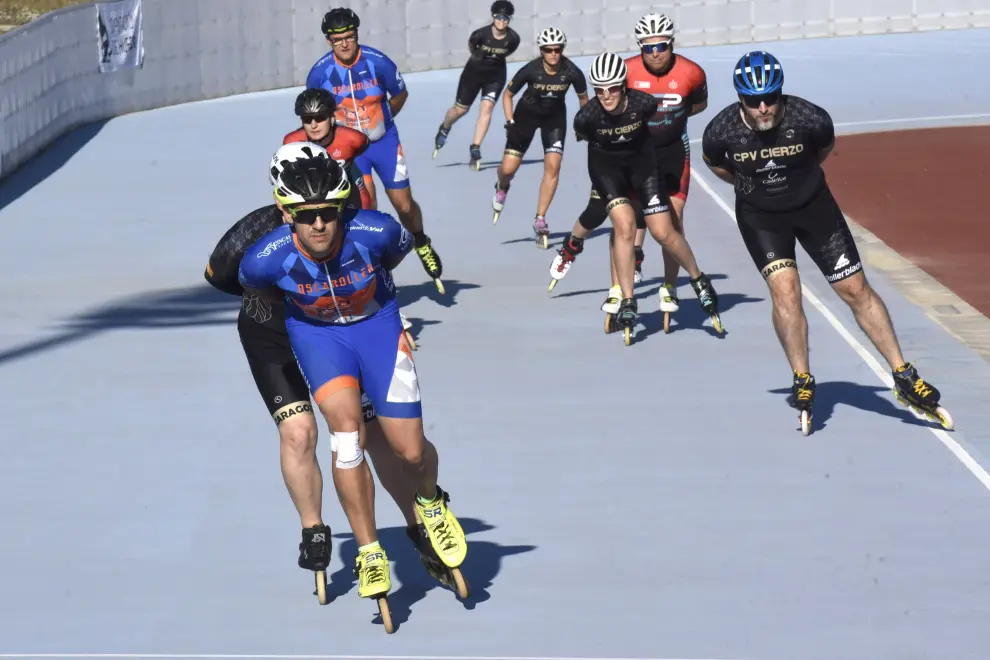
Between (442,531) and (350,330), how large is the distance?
0.92m

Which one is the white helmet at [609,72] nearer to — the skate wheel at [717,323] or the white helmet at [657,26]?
the white helmet at [657,26]

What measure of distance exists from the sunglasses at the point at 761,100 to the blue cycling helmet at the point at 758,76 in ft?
0.09

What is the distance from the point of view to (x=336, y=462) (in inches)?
263

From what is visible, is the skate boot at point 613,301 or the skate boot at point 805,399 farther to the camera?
the skate boot at point 613,301

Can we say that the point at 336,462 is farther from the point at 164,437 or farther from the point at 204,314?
the point at 204,314

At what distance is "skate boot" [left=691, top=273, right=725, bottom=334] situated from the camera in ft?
38.7

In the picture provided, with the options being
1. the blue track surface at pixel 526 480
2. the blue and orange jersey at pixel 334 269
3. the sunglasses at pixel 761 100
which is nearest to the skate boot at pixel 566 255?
the blue track surface at pixel 526 480

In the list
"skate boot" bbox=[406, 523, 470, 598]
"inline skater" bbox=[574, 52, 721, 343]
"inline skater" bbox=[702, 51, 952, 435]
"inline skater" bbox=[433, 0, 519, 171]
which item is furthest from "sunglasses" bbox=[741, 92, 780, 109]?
"inline skater" bbox=[433, 0, 519, 171]

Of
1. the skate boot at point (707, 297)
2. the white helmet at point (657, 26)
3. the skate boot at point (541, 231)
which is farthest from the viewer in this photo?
the skate boot at point (541, 231)

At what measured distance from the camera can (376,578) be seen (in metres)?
6.61

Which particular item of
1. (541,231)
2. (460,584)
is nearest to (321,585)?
(460,584)

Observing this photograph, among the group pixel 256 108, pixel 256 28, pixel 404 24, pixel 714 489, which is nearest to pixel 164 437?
pixel 714 489

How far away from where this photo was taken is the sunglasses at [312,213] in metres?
6.39

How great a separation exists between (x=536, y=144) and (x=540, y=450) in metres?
15.1
